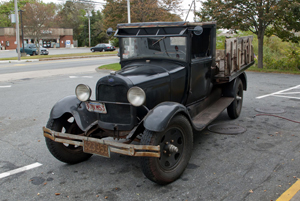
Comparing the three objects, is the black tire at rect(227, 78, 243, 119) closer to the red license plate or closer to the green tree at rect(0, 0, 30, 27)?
the red license plate

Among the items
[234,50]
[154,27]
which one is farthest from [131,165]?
[234,50]

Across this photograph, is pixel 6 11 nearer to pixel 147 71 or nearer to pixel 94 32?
pixel 94 32

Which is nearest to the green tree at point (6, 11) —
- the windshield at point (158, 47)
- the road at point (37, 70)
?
the road at point (37, 70)

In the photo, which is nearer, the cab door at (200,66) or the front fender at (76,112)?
the front fender at (76,112)

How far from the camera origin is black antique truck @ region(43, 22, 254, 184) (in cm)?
359

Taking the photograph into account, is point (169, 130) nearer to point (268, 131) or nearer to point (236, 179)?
point (236, 179)

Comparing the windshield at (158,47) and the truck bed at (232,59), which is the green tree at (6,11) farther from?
the windshield at (158,47)

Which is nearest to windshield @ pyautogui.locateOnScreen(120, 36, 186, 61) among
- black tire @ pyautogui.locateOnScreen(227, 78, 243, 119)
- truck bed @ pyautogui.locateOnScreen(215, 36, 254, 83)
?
truck bed @ pyautogui.locateOnScreen(215, 36, 254, 83)

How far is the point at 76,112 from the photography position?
13.9 feet

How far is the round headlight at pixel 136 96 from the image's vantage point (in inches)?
145

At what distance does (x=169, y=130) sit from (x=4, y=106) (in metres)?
6.22

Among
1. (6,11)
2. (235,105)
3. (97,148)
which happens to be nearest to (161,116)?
(97,148)

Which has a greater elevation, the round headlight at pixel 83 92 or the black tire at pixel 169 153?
the round headlight at pixel 83 92

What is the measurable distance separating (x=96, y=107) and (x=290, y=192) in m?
2.71
